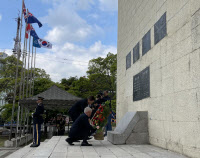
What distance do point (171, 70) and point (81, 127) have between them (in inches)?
114

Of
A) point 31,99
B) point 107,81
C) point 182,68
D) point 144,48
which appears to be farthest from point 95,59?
point 182,68

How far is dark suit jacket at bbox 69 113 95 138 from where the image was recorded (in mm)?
5979

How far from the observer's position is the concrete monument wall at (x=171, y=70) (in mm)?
4418

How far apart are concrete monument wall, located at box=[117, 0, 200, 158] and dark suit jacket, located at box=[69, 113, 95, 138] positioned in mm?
2019

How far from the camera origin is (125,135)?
6656 millimetres

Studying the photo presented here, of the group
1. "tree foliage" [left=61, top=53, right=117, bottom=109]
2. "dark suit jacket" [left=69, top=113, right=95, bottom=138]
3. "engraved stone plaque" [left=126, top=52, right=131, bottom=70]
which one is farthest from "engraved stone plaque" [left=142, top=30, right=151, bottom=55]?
"tree foliage" [left=61, top=53, right=117, bottom=109]

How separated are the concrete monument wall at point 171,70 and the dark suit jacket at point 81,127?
6.63 feet

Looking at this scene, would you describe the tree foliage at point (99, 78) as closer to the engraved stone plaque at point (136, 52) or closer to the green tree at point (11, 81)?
the green tree at point (11, 81)

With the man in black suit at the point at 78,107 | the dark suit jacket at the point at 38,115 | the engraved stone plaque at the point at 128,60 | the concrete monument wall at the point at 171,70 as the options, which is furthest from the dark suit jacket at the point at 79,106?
the engraved stone plaque at the point at 128,60

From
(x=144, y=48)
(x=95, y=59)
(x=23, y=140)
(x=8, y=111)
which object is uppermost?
(x=95, y=59)

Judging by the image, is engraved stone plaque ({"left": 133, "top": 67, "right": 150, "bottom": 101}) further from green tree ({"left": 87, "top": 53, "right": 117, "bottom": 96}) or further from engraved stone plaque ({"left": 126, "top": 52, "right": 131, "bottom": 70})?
green tree ({"left": 87, "top": 53, "right": 117, "bottom": 96})

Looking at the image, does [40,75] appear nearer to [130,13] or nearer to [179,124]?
[130,13]

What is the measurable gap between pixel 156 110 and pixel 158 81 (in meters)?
0.86

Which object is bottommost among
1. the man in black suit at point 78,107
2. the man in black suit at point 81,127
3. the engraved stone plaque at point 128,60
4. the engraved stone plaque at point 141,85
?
the man in black suit at point 81,127
